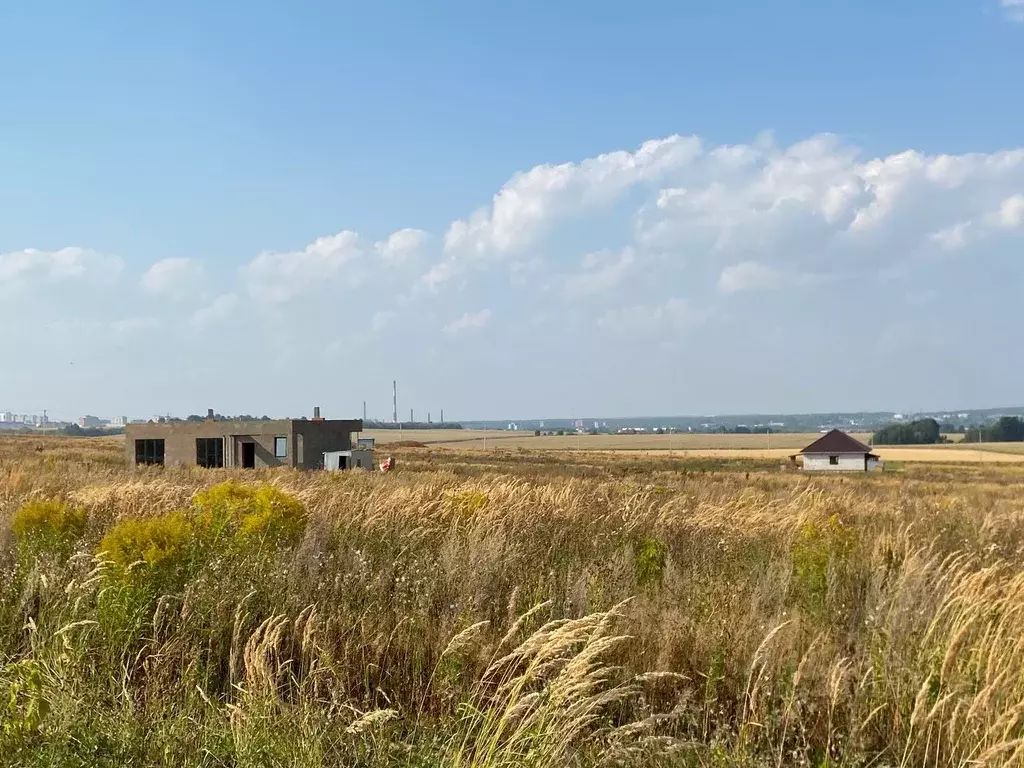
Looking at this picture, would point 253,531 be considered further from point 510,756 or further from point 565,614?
point 510,756

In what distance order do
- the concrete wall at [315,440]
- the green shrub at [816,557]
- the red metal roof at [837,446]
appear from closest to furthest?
the green shrub at [816,557]
the concrete wall at [315,440]
the red metal roof at [837,446]

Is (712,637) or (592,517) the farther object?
(592,517)

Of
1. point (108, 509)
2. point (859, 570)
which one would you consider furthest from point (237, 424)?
point (859, 570)

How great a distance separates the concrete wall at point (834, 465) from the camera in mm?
82000

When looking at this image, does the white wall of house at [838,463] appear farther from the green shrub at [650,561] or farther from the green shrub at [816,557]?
the green shrub at [650,561]

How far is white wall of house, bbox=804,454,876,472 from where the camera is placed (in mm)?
82312

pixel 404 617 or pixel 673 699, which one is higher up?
pixel 404 617

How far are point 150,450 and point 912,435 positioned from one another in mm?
171094

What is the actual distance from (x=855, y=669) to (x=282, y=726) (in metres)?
2.95

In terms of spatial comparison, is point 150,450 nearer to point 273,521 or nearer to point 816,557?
point 273,521

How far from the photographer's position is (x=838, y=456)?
278 ft

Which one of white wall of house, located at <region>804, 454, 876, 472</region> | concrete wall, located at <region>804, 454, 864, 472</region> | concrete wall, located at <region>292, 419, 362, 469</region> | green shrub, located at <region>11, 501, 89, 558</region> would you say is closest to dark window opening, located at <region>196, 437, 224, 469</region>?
concrete wall, located at <region>292, 419, 362, 469</region>

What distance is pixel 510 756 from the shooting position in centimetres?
320

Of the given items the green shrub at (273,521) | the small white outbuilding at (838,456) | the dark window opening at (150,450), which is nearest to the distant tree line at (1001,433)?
the small white outbuilding at (838,456)
